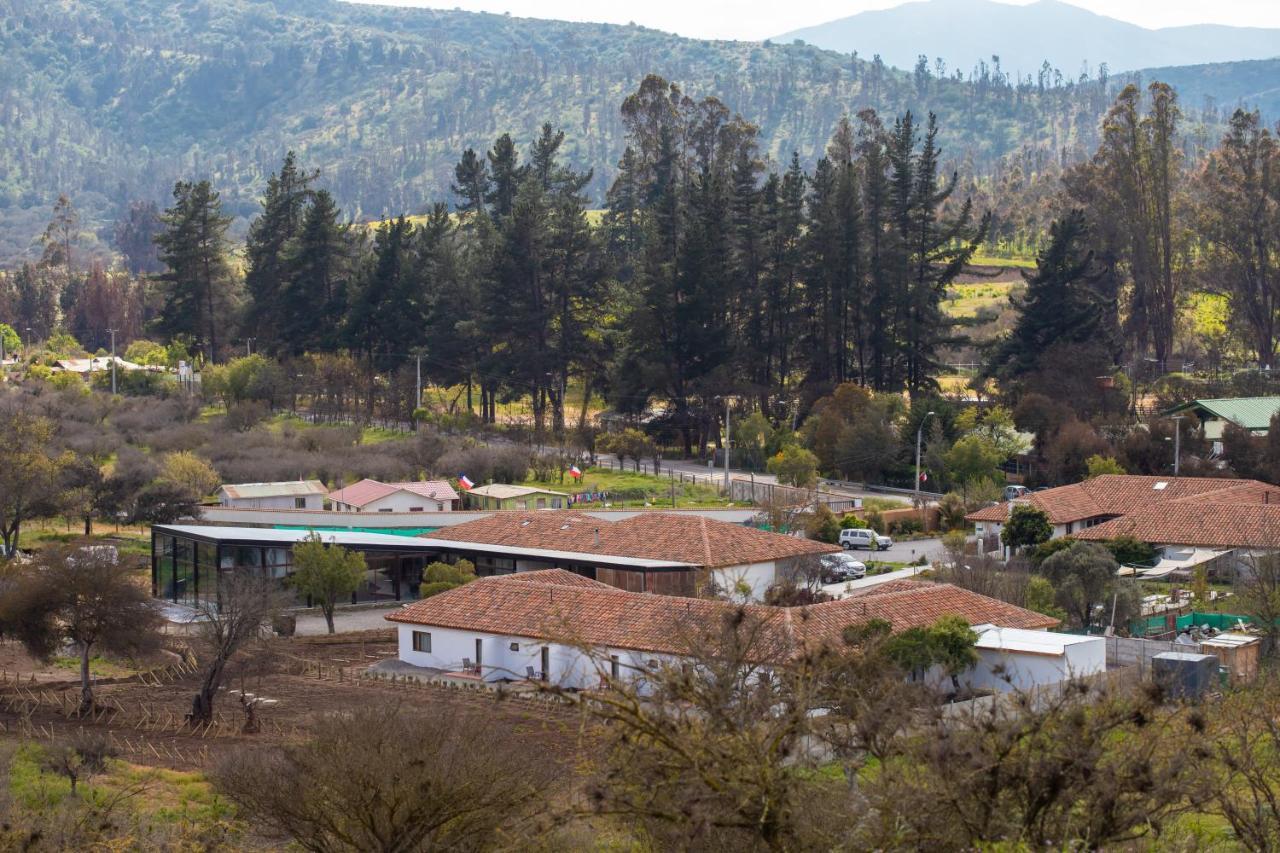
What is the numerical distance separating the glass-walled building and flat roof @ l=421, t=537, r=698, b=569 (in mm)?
695

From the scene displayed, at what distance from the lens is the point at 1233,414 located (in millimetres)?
58688

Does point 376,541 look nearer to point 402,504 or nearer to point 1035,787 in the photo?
point 402,504

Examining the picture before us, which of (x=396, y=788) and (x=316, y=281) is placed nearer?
(x=396, y=788)

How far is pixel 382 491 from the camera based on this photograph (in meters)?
51.8

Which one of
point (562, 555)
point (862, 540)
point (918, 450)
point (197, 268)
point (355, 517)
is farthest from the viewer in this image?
point (197, 268)

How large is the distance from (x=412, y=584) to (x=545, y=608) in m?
10.8

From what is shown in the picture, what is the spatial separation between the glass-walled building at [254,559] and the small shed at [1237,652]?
765 inches

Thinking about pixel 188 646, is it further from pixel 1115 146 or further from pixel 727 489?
pixel 1115 146

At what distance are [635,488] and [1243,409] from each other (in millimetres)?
21139

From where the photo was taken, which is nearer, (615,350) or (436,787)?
(436,787)

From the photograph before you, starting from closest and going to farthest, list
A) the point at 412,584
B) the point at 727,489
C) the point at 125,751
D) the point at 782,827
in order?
the point at 782,827
the point at 125,751
the point at 412,584
the point at 727,489

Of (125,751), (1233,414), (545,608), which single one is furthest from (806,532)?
(125,751)

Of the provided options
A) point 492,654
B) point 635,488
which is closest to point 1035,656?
point 492,654

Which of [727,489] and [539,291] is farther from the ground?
[539,291]
